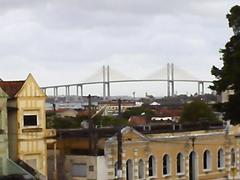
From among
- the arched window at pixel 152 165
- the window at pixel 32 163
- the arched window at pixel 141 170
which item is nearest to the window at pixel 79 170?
the window at pixel 32 163

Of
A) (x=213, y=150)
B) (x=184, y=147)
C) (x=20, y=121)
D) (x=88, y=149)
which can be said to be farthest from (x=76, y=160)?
(x=213, y=150)

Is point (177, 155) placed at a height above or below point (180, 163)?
above

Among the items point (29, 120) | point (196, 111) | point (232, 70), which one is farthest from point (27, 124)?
point (196, 111)

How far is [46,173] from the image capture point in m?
37.3

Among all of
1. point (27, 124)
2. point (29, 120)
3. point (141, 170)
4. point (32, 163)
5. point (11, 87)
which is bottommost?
point (141, 170)

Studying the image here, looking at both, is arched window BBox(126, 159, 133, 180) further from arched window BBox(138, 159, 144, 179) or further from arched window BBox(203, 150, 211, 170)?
arched window BBox(203, 150, 211, 170)

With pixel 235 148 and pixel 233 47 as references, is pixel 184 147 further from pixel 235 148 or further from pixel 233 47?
pixel 233 47

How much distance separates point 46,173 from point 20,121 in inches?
128

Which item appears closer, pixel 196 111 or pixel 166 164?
pixel 166 164

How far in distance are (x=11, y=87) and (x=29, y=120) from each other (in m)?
2.03

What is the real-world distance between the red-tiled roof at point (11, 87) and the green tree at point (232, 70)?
37.1 feet

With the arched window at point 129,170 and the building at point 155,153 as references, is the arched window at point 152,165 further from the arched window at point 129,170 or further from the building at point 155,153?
the arched window at point 129,170

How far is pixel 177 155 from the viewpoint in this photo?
1718 inches

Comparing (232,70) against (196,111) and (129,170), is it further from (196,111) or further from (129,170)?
(196,111)
